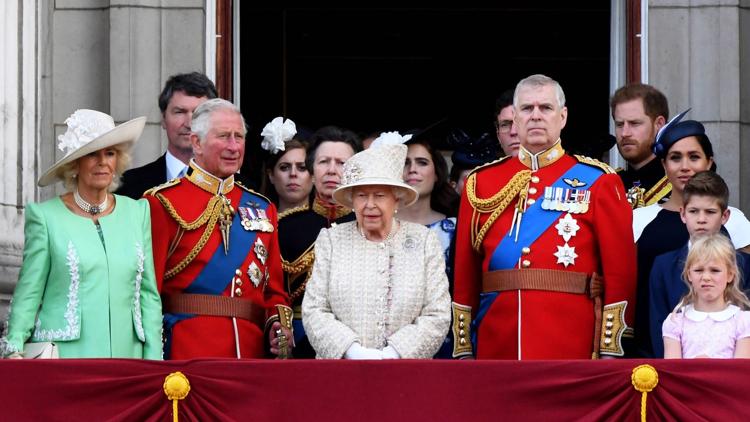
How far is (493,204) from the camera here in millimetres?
7250

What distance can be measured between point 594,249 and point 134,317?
1.90 metres

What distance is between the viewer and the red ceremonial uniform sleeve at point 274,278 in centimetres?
739

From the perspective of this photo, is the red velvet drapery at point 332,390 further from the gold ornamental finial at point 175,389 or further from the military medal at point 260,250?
the military medal at point 260,250

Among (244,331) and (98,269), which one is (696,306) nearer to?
(244,331)

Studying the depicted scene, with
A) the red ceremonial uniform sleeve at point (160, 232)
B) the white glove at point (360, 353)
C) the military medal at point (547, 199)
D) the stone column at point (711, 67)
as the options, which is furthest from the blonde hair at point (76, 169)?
the stone column at point (711, 67)

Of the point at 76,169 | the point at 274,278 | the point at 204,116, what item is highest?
the point at 204,116

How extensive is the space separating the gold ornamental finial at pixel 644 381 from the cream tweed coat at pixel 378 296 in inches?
38.7

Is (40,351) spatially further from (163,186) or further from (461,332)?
(461,332)

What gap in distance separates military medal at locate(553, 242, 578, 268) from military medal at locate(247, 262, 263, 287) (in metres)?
1.25

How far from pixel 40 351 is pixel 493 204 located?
1.98m

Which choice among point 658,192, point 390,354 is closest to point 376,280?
point 390,354

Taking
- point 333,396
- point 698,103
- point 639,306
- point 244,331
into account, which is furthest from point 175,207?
point 698,103

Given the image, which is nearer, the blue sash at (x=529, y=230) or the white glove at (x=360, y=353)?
the white glove at (x=360, y=353)

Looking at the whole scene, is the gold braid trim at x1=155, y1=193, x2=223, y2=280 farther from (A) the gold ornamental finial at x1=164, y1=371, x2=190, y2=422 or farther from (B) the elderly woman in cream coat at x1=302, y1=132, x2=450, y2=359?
(A) the gold ornamental finial at x1=164, y1=371, x2=190, y2=422
